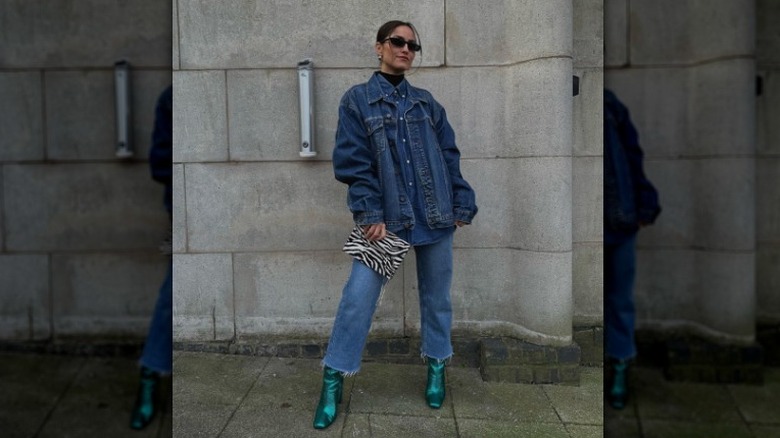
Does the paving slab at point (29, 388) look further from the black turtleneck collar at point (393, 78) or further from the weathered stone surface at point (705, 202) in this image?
the black turtleneck collar at point (393, 78)

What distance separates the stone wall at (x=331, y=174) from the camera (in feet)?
12.7

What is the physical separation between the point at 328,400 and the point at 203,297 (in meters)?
1.50

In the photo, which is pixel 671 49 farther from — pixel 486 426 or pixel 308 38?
pixel 308 38

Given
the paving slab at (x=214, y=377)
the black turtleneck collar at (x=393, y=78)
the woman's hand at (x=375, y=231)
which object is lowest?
the paving slab at (x=214, y=377)

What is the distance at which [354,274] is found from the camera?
326 centimetres

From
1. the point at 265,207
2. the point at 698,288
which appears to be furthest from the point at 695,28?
the point at 265,207

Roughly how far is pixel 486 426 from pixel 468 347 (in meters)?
0.86

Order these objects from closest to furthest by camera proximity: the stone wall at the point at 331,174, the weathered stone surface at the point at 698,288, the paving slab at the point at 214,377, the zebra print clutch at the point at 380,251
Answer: the weathered stone surface at the point at 698,288, the zebra print clutch at the point at 380,251, the paving slab at the point at 214,377, the stone wall at the point at 331,174

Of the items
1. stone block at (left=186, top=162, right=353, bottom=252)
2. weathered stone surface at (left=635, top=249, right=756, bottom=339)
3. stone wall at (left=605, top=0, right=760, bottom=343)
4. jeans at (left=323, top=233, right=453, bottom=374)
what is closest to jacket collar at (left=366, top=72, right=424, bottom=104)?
jeans at (left=323, top=233, right=453, bottom=374)

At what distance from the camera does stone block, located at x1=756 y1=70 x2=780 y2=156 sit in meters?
1.62

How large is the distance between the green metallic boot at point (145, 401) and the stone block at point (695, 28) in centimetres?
154

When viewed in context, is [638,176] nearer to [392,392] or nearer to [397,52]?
[397,52]

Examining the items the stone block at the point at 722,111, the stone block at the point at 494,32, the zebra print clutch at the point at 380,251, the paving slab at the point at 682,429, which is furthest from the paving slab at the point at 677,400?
the stone block at the point at 494,32

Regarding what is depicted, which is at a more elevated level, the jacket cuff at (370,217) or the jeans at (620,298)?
the jacket cuff at (370,217)
